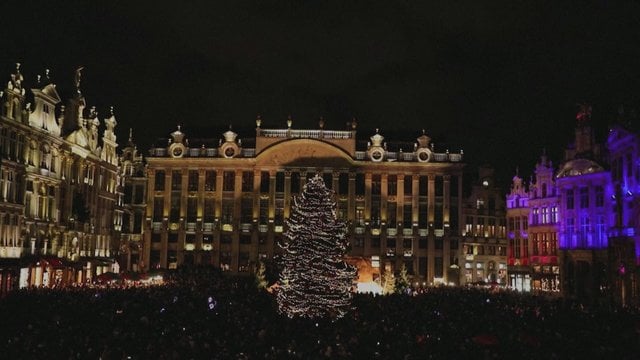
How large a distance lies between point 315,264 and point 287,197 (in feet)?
143

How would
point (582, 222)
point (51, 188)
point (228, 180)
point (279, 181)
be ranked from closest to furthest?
1. point (51, 188)
2. point (582, 222)
3. point (279, 181)
4. point (228, 180)

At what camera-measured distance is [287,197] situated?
7288cm

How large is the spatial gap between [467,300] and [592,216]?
24059 millimetres

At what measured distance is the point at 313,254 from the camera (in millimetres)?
29438

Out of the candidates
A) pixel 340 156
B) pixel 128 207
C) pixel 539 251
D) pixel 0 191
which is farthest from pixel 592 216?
pixel 128 207

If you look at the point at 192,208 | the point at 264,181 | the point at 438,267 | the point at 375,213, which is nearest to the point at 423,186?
the point at 375,213

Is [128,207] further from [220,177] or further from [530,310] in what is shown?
[530,310]

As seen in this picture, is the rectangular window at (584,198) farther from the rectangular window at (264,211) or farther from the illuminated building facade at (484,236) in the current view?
the rectangular window at (264,211)

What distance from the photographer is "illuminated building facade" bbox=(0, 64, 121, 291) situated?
4506 centimetres

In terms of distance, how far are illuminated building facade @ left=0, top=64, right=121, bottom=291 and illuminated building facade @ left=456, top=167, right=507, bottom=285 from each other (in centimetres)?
3663

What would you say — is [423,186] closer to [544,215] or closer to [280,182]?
[544,215]

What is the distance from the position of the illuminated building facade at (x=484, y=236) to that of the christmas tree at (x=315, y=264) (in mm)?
45375

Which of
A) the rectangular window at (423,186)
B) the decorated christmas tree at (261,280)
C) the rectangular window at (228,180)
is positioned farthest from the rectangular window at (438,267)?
the decorated christmas tree at (261,280)

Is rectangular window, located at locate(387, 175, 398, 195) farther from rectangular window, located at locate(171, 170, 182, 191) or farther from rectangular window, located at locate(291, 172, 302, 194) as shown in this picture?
rectangular window, located at locate(171, 170, 182, 191)
